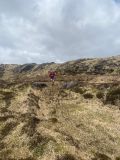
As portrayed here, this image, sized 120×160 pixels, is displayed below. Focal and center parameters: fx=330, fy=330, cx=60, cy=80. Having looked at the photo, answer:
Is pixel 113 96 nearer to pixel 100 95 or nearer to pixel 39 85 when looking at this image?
pixel 100 95

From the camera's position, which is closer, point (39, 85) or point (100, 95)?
point (100, 95)

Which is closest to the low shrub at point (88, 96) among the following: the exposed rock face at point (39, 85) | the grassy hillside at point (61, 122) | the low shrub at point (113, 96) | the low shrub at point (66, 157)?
the grassy hillside at point (61, 122)

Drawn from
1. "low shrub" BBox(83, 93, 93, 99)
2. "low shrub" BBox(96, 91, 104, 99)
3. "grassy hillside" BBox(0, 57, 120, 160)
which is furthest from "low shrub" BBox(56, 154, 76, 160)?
"low shrub" BBox(96, 91, 104, 99)

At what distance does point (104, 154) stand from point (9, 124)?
1854 cm

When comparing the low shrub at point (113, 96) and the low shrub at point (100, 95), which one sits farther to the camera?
the low shrub at point (100, 95)

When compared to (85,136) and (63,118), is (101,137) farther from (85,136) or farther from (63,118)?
(63,118)

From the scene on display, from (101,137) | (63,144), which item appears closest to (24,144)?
(63,144)

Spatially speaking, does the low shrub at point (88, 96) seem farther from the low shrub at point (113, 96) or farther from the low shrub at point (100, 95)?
the low shrub at point (113, 96)

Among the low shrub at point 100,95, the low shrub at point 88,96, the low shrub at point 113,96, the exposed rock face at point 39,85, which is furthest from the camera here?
the exposed rock face at point 39,85

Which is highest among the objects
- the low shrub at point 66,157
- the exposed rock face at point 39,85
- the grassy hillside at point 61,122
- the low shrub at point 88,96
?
the exposed rock face at point 39,85

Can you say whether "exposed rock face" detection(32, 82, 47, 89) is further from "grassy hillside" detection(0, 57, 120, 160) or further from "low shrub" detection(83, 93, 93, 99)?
"low shrub" detection(83, 93, 93, 99)

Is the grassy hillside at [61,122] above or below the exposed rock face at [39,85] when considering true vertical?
below

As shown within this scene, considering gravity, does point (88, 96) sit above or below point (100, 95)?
below

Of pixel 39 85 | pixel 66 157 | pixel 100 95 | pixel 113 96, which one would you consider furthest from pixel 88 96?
pixel 66 157
